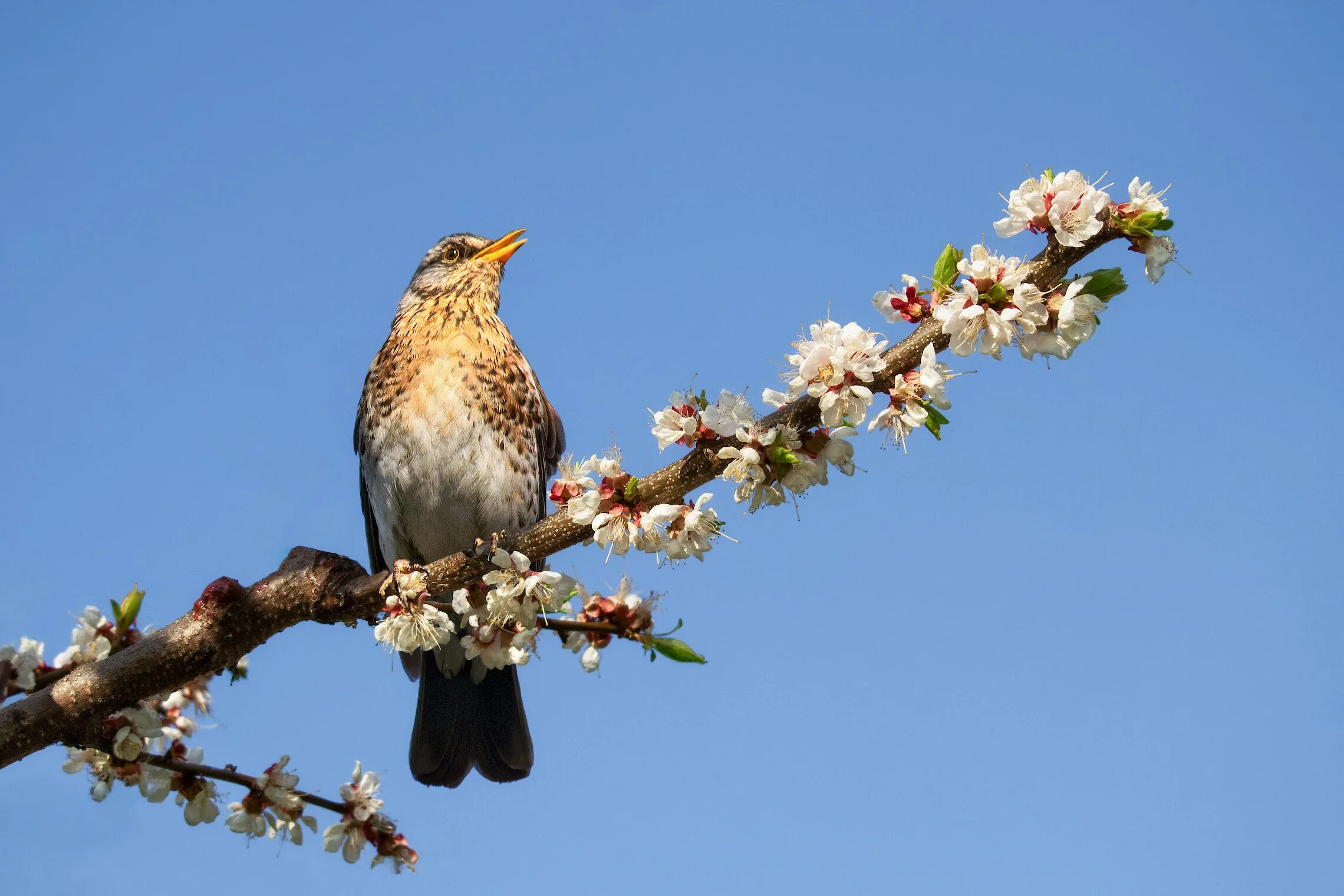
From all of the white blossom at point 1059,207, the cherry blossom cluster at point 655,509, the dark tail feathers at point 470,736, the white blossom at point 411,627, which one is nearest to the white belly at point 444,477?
the dark tail feathers at point 470,736

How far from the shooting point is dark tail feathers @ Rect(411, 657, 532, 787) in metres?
4.44

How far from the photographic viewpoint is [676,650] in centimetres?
299

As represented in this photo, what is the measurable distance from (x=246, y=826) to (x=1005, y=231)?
279cm

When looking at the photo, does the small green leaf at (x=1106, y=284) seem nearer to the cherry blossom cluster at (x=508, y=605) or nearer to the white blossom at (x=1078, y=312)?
the white blossom at (x=1078, y=312)

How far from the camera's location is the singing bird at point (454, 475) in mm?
4492

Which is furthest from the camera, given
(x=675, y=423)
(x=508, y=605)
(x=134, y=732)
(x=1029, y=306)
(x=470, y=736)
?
(x=470, y=736)

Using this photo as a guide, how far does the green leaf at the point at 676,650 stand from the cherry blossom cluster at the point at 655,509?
14.7 inches

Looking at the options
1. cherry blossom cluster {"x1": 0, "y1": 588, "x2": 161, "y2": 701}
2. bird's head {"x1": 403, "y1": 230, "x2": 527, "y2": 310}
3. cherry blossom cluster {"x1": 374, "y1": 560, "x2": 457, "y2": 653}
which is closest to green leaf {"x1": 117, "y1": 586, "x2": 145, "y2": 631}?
cherry blossom cluster {"x1": 0, "y1": 588, "x2": 161, "y2": 701}

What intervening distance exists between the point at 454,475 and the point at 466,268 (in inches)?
54.9

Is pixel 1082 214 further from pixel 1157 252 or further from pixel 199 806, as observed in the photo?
pixel 199 806

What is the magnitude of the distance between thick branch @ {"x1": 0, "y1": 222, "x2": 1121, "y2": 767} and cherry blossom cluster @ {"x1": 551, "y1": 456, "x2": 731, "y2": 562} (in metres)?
0.15

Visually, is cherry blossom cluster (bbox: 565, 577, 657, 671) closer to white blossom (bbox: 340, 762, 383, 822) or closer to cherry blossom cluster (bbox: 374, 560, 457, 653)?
cherry blossom cluster (bbox: 374, 560, 457, 653)

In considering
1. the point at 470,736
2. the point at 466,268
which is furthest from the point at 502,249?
the point at 470,736

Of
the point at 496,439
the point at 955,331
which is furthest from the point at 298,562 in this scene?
the point at 955,331
